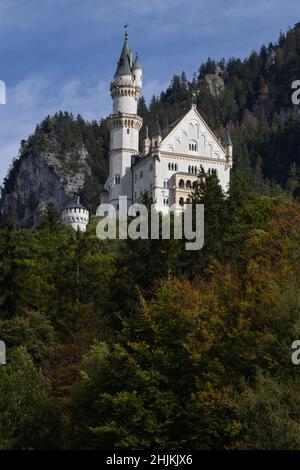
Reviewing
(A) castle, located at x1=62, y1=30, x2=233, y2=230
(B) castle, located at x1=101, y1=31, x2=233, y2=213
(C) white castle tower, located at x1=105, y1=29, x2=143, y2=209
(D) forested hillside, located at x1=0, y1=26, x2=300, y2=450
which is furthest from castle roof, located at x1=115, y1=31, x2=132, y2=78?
(D) forested hillside, located at x1=0, y1=26, x2=300, y2=450

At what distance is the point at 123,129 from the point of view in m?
97.2

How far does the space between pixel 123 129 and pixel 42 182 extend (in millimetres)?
55402

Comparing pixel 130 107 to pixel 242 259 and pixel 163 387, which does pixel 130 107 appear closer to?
pixel 242 259

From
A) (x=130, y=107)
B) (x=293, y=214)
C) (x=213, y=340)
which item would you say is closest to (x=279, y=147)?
(x=130, y=107)

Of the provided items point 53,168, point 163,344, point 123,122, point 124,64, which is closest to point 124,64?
point 124,64

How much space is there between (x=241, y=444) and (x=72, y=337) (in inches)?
601

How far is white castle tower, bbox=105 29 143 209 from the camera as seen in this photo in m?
94.6

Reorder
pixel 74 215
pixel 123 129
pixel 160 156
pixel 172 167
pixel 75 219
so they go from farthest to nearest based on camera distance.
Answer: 1. pixel 74 215
2. pixel 75 219
3. pixel 123 129
4. pixel 172 167
5. pixel 160 156

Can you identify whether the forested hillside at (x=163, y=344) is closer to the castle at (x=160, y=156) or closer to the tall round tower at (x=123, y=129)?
the castle at (x=160, y=156)

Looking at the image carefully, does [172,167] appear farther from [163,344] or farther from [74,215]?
[163,344]

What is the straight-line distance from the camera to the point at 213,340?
2966 cm

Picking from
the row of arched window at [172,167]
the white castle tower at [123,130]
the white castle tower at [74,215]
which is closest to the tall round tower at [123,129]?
the white castle tower at [123,130]

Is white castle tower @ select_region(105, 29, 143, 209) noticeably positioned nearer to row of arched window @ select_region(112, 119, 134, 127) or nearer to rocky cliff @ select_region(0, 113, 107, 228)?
row of arched window @ select_region(112, 119, 134, 127)

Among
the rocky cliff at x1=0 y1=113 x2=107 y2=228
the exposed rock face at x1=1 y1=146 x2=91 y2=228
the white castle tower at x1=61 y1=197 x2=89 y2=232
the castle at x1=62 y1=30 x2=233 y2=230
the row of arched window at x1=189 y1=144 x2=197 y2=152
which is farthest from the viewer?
the rocky cliff at x1=0 y1=113 x2=107 y2=228
